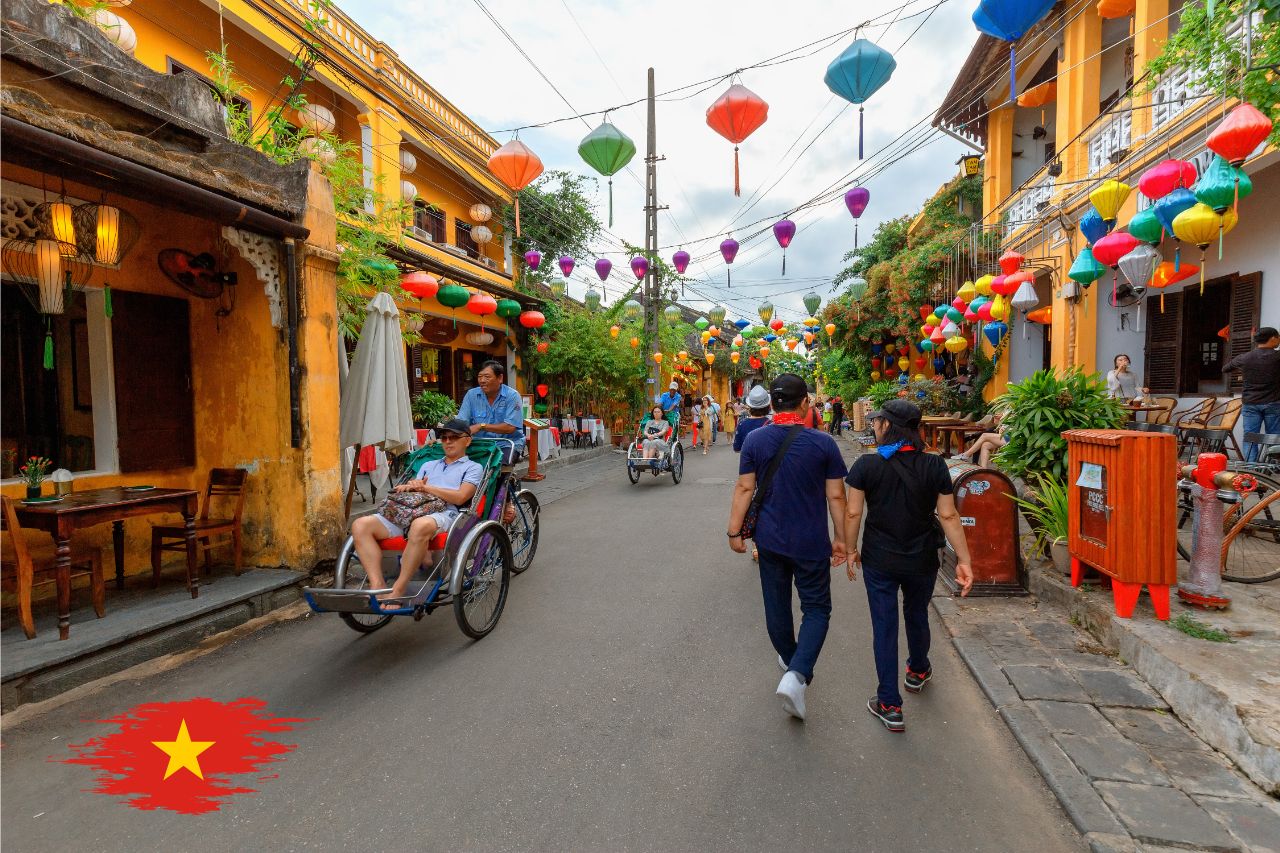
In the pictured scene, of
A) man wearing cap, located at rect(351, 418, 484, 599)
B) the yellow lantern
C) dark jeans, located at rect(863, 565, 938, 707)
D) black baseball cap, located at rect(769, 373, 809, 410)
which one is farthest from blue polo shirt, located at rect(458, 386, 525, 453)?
the yellow lantern

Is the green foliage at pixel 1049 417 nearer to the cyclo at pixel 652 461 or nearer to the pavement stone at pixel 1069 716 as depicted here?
the pavement stone at pixel 1069 716

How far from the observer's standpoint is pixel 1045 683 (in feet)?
11.3

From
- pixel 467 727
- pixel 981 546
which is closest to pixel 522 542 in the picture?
pixel 467 727

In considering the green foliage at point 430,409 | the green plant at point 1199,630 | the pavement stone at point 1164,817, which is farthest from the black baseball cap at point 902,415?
the green foliage at point 430,409

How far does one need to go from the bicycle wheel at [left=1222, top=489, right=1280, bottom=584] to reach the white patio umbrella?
6.79 meters

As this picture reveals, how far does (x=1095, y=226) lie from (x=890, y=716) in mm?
7573

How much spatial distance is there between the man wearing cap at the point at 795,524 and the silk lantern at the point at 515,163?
620 centimetres

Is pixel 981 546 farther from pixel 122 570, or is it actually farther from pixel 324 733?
pixel 122 570

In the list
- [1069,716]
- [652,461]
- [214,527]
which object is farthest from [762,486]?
[652,461]

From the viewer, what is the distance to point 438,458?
4828 mm

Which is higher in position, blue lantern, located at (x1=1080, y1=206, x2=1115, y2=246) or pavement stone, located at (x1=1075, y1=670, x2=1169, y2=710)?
blue lantern, located at (x1=1080, y1=206, x2=1115, y2=246)

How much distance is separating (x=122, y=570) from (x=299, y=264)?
2.86 metres

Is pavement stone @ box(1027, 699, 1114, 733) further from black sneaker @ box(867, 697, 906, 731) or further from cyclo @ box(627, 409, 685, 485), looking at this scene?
cyclo @ box(627, 409, 685, 485)

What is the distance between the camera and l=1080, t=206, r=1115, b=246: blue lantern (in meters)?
7.63
